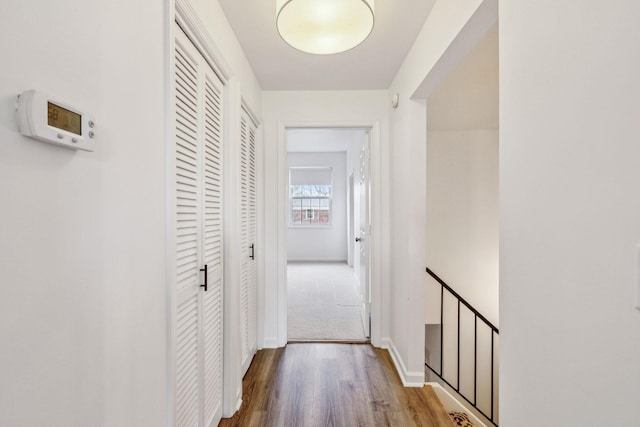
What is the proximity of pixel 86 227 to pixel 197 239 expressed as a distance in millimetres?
755

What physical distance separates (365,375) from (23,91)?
247 centimetres

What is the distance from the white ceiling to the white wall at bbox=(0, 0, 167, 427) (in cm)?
95

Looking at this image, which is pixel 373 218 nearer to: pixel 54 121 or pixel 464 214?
pixel 464 214

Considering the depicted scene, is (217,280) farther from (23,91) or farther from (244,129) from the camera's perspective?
(23,91)

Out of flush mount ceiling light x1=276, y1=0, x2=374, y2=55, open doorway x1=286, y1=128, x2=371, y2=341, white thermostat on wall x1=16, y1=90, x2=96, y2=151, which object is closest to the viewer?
white thermostat on wall x1=16, y1=90, x2=96, y2=151

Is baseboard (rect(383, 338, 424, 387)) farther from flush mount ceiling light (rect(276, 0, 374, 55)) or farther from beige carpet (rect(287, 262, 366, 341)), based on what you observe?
flush mount ceiling light (rect(276, 0, 374, 55))

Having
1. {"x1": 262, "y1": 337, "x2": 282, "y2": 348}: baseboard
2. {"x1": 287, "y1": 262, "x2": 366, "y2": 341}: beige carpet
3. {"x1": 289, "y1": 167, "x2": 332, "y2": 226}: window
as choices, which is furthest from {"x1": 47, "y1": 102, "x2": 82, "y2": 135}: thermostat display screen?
{"x1": 289, "y1": 167, "x2": 332, "y2": 226}: window

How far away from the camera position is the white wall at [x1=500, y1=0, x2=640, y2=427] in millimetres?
646

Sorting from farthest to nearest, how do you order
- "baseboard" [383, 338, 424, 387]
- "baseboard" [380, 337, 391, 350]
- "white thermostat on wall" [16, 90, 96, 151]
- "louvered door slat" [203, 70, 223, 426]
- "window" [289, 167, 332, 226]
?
"window" [289, 167, 332, 226] → "baseboard" [380, 337, 391, 350] → "baseboard" [383, 338, 424, 387] → "louvered door slat" [203, 70, 223, 426] → "white thermostat on wall" [16, 90, 96, 151]

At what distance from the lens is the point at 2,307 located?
0.55m

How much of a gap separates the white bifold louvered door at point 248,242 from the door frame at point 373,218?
0.24 metres

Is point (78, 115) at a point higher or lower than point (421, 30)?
lower

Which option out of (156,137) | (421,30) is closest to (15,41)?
(156,137)

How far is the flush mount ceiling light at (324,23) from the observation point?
1.29 m
